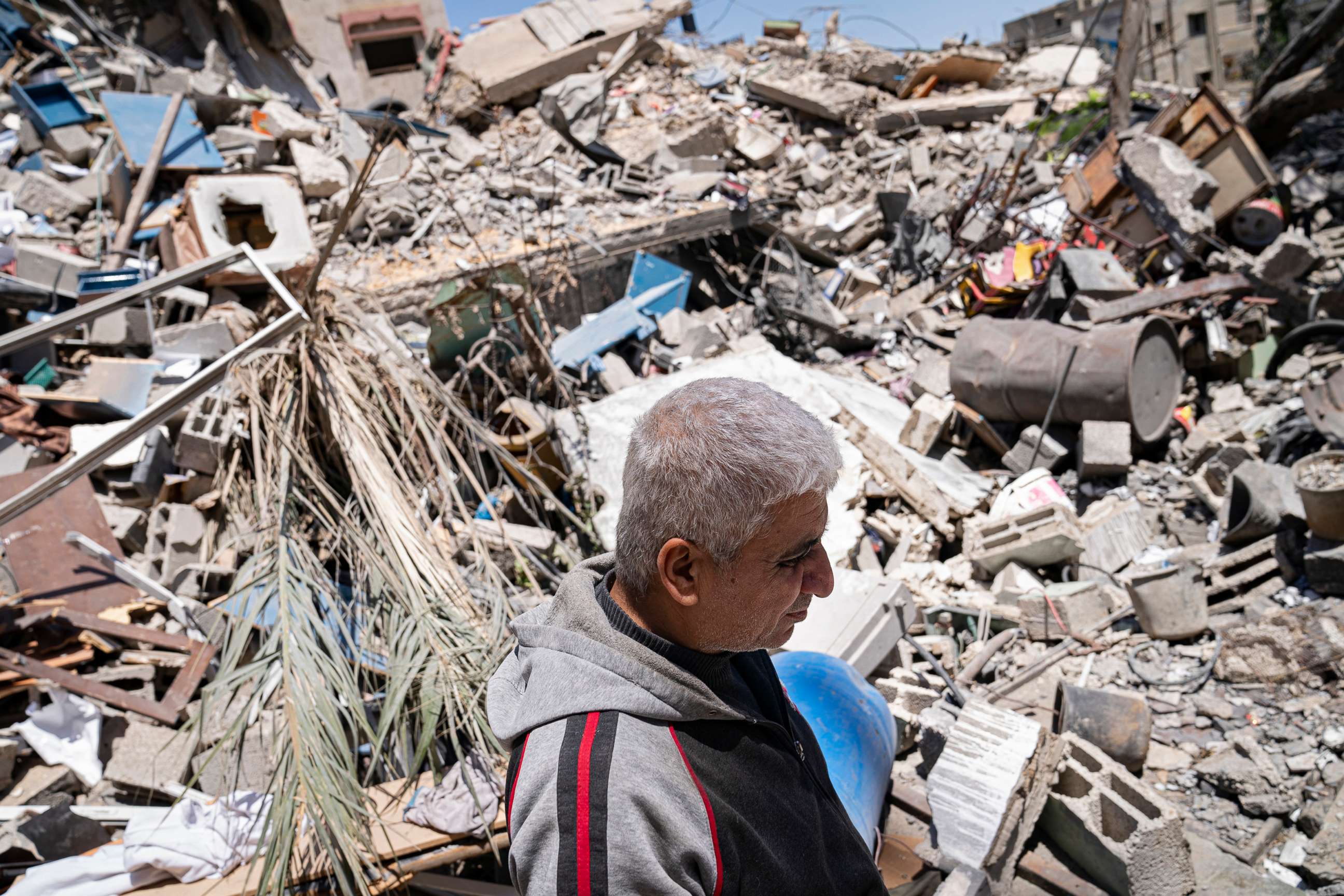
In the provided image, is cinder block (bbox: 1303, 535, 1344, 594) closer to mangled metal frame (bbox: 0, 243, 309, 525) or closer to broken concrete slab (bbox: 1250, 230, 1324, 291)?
broken concrete slab (bbox: 1250, 230, 1324, 291)

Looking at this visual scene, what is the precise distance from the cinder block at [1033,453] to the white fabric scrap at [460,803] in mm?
4362

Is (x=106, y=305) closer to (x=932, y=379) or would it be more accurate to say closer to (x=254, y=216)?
(x=932, y=379)

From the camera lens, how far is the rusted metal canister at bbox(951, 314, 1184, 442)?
5.36 metres

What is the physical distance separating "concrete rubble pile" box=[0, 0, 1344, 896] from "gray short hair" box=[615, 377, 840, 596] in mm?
1201

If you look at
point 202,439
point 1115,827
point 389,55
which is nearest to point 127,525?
point 202,439

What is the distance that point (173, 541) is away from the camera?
169 inches

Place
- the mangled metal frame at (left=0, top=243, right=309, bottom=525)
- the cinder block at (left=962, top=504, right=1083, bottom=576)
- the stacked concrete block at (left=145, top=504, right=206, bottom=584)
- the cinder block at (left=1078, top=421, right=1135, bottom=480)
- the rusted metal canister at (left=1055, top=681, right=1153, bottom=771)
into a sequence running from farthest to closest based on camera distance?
the cinder block at (left=1078, top=421, right=1135, bottom=480), the cinder block at (left=962, top=504, right=1083, bottom=576), the stacked concrete block at (left=145, top=504, right=206, bottom=584), the rusted metal canister at (left=1055, top=681, right=1153, bottom=771), the mangled metal frame at (left=0, top=243, right=309, bottom=525)

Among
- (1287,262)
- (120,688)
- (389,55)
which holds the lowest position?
(120,688)

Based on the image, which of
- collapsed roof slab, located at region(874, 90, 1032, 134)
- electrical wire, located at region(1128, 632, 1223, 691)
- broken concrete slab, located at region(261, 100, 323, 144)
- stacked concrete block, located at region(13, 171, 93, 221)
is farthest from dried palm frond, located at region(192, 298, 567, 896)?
collapsed roof slab, located at region(874, 90, 1032, 134)

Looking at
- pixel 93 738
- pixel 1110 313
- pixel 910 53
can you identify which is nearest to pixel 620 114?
pixel 910 53

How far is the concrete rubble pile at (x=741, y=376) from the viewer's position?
289 cm

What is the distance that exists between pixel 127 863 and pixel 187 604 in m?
1.61

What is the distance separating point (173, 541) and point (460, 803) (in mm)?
2667

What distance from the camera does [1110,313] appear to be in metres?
6.06
